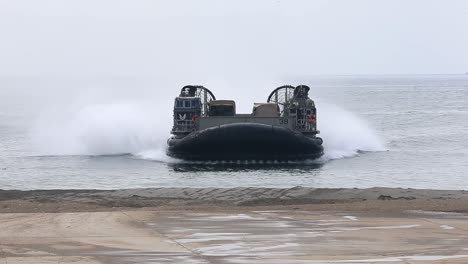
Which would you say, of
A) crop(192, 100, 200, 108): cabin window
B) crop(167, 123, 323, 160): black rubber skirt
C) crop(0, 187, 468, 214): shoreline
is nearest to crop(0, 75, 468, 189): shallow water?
crop(167, 123, 323, 160): black rubber skirt

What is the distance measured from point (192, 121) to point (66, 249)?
29.9 m

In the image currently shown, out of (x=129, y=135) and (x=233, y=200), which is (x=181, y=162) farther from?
(x=233, y=200)

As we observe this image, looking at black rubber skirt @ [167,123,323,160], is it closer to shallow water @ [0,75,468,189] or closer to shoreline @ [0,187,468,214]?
shallow water @ [0,75,468,189]

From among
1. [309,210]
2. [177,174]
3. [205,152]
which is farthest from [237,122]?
[309,210]

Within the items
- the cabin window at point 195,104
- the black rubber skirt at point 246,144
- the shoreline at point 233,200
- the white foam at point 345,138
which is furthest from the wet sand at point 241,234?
the white foam at point 345,138

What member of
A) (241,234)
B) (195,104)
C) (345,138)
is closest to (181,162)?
(195,104)

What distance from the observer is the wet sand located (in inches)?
440

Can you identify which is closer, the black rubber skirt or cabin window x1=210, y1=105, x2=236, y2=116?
the black rubber skirt

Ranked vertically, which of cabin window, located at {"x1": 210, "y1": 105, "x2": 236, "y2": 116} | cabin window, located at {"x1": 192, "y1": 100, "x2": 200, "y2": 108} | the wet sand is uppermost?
cabin window, located at {"x1": 192, "y1": 100, "x2": 200, "y2": 108}

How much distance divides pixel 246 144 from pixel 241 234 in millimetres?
25381

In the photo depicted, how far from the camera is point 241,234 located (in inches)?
509

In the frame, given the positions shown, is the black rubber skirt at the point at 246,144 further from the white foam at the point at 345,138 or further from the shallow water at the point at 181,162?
the white foam at the point at 345,138

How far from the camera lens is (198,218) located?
14719mm

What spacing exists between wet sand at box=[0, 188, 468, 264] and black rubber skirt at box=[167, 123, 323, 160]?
19.5 meters
